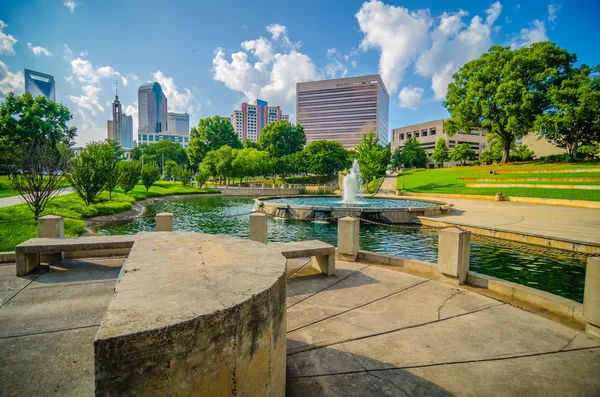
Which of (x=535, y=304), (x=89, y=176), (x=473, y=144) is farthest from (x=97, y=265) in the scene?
(x=473, y=144)

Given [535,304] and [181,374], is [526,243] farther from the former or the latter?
[181,374]

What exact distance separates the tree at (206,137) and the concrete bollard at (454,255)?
78.5 metres

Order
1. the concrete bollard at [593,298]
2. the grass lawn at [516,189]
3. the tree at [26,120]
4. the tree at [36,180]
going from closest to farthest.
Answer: the concrete bollard at [593,298]
the tree at [36,180]
the grass lawn at [516,189]
the tree at [26,120]

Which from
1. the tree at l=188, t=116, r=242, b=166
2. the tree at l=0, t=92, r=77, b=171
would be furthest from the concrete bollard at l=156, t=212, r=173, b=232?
the tree at l=188, t=116, r=242, b=166

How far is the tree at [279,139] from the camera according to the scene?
8400 cm

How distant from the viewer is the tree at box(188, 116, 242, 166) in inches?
3110

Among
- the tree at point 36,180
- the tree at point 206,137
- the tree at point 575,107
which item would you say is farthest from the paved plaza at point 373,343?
the tree at point 206,137

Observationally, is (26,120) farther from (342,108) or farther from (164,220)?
(342,108)

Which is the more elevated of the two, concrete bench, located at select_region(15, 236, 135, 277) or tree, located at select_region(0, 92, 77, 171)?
tree, located at select_region(0, 92, 77, 171)

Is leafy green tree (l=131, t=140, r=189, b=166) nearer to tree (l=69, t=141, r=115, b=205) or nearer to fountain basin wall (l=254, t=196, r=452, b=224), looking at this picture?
tree (l=69, t=141, r=115, b=205)

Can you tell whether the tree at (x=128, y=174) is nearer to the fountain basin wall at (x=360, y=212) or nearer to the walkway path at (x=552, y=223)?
the fountain basin wall at (x=360, y=212)

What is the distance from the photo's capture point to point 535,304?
17.0 feet

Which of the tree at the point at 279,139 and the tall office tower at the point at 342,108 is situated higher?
the tall office tower at the point at 342,108

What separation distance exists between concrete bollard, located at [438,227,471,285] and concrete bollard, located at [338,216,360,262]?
1.86 metres
